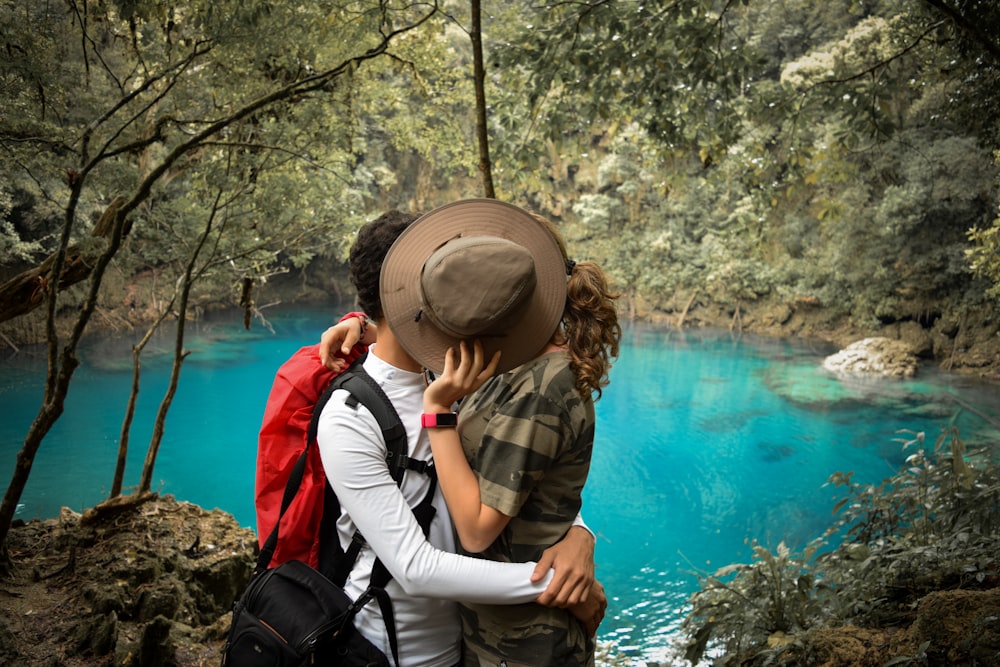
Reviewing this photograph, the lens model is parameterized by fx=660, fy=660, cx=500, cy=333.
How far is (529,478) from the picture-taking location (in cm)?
107

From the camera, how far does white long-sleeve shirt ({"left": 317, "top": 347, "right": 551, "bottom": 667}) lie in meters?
1.04

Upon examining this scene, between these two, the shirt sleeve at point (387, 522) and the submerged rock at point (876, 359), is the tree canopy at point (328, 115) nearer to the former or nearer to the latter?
the shirt sleeve at point (387, 522)

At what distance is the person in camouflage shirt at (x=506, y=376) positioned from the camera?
103 centimetres

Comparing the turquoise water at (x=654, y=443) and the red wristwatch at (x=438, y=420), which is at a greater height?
the turquoise water at (x=654, y=443)

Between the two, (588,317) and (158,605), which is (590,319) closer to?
(588,317)

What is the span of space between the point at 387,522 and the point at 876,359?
616 inches

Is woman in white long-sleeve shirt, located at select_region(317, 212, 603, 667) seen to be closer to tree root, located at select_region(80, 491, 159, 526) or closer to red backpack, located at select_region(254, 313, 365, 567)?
red backpack, located at select_region(254, 313, 365, 567)

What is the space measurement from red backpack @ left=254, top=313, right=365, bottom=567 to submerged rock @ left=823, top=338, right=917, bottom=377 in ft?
50.2

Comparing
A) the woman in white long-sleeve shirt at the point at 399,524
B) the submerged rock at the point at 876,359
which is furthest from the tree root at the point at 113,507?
the submerged rock at the point at 876,359

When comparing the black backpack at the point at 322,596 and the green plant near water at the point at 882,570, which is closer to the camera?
the black backpack at the point at 322,596

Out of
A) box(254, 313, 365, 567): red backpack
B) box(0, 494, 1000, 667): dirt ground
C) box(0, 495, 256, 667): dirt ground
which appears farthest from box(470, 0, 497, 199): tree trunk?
box(0, 495, 256, 667): dirt ground

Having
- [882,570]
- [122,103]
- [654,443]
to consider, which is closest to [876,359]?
[654,443]

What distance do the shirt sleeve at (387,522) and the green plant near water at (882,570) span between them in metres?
1.58

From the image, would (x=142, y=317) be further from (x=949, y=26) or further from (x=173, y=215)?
(x=949, y=26)
